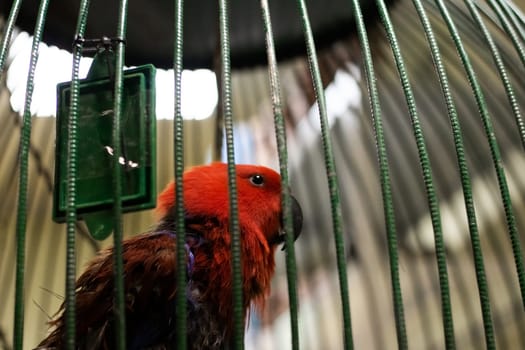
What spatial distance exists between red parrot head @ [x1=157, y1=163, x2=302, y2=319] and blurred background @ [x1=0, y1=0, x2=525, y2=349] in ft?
0.28

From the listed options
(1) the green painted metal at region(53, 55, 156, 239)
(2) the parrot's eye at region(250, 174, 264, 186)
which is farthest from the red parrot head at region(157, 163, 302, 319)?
(1) the green painted metal at region(53, 55, 156, 239)

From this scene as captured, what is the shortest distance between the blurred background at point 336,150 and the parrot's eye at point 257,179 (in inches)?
3.3

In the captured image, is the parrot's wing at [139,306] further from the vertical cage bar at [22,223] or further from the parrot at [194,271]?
the vertical cage bar at [22,223]

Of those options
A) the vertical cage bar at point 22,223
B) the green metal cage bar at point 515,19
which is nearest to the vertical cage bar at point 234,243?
the vertical cage bar at point 22,223

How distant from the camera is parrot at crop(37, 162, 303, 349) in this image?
2.09ft

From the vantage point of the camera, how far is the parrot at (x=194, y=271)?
2.09ft

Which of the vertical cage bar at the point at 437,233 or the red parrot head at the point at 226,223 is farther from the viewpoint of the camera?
the red parrot head at the point at 226,223

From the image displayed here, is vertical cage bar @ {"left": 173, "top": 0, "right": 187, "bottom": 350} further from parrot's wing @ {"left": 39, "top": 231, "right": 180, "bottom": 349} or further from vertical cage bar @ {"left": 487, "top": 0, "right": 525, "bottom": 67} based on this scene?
vertical cage bar @ {"left": 487, "top": 0, "right": 525, "bottom": 67}

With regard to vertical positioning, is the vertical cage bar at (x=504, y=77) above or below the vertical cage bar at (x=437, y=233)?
above

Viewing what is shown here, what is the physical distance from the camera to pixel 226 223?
2.48 feet

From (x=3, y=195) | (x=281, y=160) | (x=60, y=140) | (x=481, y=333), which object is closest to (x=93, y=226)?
(x=60, y=140)

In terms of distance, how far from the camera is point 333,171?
46cm

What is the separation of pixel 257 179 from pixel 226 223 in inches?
4.5

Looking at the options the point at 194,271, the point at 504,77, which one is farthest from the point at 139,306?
the point at 504,77
